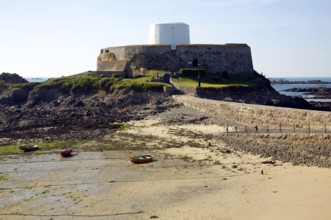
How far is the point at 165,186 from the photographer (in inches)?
551

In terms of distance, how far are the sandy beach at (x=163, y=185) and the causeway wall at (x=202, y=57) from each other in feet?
84.3

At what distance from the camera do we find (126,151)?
19719mm

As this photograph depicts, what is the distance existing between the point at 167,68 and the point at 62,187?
107 ft

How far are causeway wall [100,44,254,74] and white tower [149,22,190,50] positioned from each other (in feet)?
15.5

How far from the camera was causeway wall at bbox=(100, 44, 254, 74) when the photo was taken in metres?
45.2

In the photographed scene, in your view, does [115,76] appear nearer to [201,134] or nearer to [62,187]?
[201,134]

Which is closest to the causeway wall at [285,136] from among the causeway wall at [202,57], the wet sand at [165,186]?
the wet sand at [165,186]

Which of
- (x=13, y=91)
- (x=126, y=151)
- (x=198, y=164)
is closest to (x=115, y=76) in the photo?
(x=13, y=91)

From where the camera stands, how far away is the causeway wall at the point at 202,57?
4519cm

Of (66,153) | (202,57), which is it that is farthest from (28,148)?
(202,57)

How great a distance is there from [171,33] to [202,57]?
25.1 feet

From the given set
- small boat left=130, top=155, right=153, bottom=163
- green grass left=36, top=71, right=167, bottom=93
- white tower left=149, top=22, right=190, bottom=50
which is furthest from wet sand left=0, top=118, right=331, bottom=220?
white tower left=149, top=22, right=190, bottom=50

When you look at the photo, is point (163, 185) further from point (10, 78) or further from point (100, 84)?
point (10, 78)

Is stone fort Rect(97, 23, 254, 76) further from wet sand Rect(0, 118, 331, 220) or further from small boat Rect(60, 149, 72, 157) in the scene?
small boat Rect(60, 149, 72, 157)
